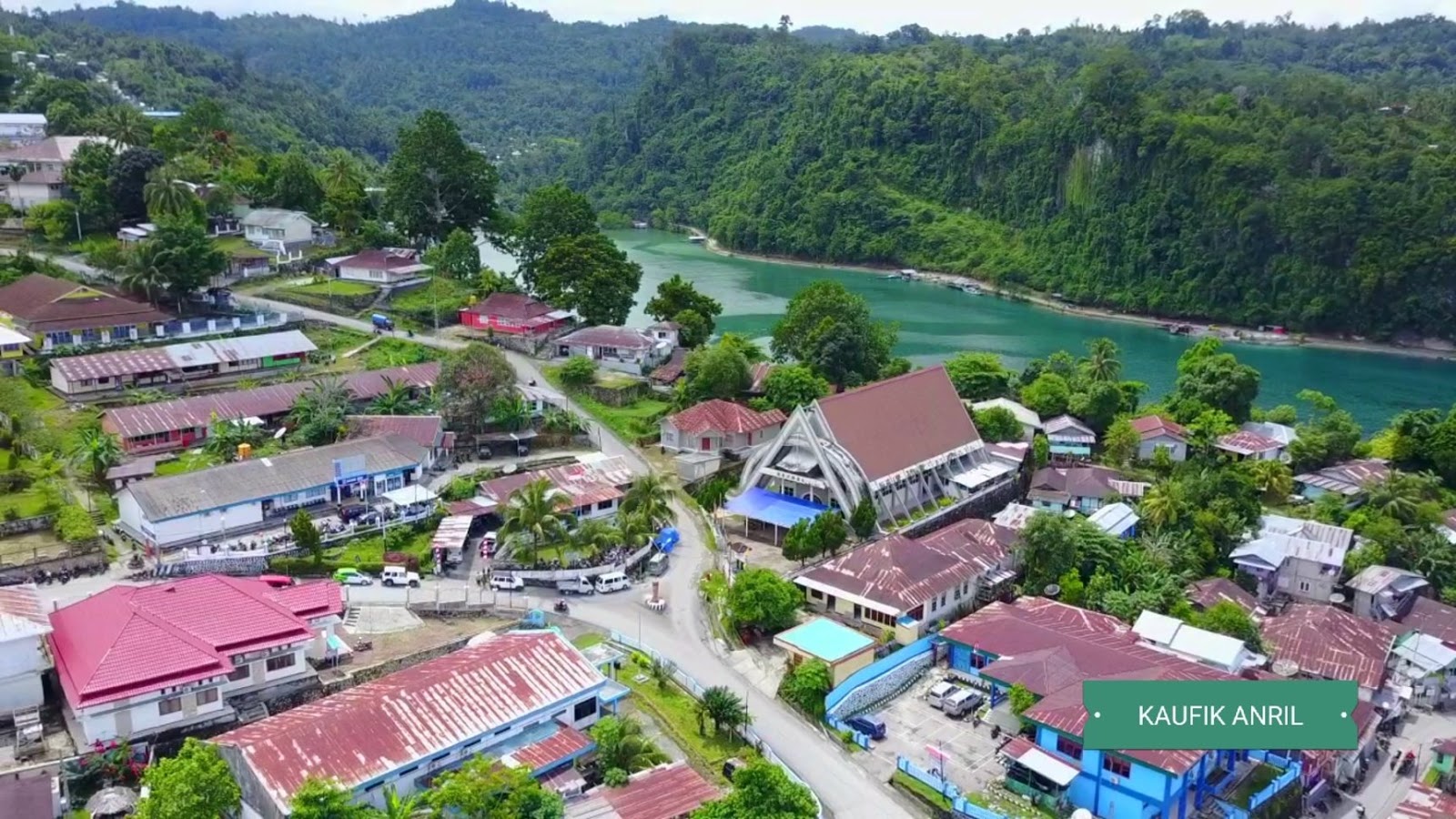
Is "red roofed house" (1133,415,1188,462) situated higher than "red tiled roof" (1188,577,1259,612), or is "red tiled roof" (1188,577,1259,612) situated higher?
"red roofed house" (1133,415,1188,462)

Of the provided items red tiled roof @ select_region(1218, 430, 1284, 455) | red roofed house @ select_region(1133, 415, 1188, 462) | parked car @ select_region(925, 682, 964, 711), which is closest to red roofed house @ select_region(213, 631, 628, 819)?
parked car @ select_region(925, 682, 964, 711)

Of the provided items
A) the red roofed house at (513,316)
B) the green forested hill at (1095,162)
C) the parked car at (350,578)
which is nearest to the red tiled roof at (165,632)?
the parked car at (350,578)

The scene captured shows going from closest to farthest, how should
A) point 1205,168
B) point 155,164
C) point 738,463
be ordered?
point 738,463
point 155,164
point 1205,168

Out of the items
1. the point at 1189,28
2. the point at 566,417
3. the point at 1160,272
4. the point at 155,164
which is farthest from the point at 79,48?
the point at 1189,28

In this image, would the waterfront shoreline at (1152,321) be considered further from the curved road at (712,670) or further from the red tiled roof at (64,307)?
the red tiled roof at (64,307)

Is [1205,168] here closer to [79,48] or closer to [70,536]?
[70,536]

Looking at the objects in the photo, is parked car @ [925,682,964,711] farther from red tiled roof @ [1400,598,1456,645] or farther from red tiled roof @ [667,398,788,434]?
red tiled roof @ [667,398,788,434]
